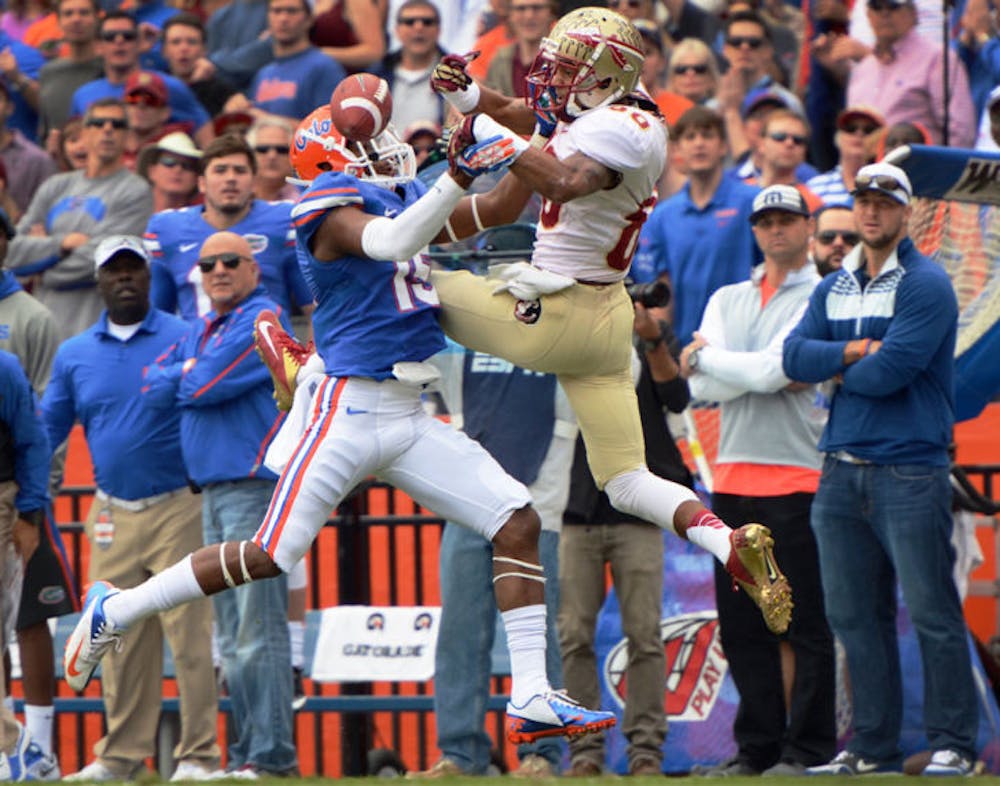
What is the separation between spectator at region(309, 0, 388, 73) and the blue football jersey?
373 cm

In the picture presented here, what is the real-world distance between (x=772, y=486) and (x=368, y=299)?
8.53ft

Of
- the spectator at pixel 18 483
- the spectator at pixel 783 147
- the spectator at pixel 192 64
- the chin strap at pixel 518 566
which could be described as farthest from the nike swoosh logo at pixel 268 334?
the spectator at pixel 192 64

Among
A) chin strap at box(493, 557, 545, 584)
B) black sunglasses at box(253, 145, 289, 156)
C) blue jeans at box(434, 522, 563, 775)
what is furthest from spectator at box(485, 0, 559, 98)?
chin strap at box(493, 557, 545, 584)

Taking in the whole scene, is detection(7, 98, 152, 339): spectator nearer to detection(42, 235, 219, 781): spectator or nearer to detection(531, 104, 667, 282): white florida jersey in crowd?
detection(42, 235, 219, 781): spectator

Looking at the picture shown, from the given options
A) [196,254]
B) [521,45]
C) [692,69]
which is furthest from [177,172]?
[692,69]

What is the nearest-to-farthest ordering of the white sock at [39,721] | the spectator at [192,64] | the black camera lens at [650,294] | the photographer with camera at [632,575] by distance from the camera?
the black camera lens at [650,294] → the photographer with camera at [632,575] → the white sock at [39,721] → the spectator at [192,64]

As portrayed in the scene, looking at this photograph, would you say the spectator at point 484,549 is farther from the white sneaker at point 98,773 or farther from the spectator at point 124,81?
the spectator at point 124,81

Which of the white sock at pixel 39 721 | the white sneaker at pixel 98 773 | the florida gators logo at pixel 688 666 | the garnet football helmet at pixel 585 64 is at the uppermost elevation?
the garnet football helmet at pixel 585 64

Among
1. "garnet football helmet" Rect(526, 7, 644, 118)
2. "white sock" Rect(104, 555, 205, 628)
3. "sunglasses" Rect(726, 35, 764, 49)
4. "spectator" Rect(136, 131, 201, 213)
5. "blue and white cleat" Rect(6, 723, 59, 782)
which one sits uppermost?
"sunglasses" Rect(726, 35, 764, 49)

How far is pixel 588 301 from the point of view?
278 inches

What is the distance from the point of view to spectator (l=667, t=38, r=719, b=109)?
12.6 meters

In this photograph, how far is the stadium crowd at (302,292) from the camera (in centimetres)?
877

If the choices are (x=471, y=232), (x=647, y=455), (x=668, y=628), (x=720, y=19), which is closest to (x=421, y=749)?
(x=668, y=628)

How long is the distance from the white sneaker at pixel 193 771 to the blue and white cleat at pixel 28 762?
0.54 metres
